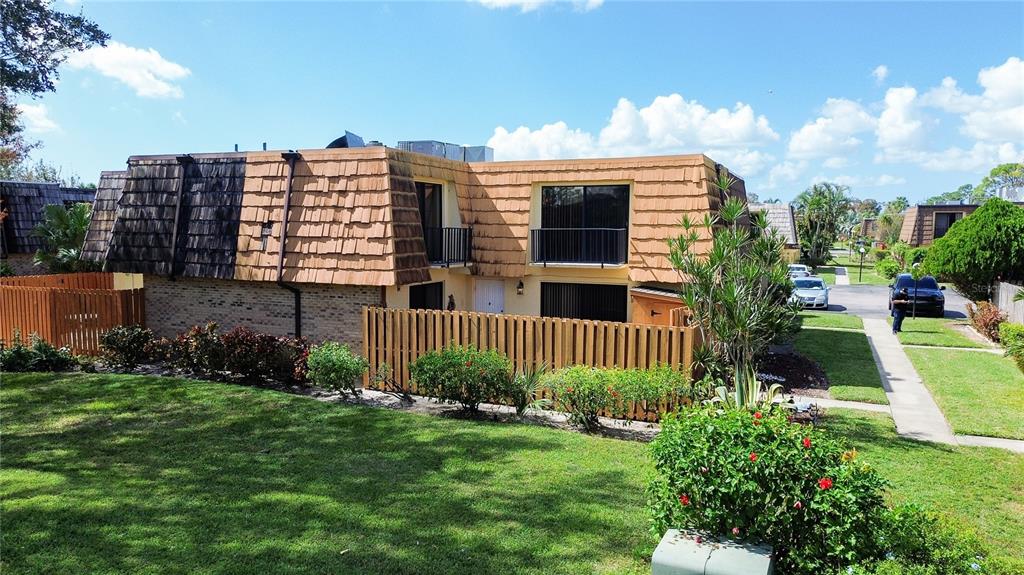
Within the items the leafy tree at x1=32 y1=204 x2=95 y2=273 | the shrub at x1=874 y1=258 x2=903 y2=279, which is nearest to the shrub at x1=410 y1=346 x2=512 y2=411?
the leafy tree at x1=32 y1=204 x2=95 y2=273

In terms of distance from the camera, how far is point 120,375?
12867 mm

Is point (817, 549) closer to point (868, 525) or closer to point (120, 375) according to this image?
point (868, 525)

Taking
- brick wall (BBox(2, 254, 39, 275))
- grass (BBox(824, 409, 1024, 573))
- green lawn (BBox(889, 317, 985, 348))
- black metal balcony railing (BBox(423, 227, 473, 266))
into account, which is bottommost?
grass (BBox(824, 409, 1024, 573))

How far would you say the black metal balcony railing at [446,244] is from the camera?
52.0 ft

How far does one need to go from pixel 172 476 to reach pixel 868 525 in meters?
7.05

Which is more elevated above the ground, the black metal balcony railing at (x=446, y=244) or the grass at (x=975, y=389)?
the black metal balcony railing at (x=446, y=244)

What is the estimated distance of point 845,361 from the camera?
16.6m

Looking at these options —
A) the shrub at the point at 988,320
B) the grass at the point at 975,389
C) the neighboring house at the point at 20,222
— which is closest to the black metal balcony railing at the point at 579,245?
the grass at the point at 975,389

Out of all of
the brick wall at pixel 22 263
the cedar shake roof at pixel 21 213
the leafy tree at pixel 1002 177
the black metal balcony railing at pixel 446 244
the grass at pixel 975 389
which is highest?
the leafy tree at pixel 1002 177

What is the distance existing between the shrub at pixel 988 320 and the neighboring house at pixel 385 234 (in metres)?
10.8

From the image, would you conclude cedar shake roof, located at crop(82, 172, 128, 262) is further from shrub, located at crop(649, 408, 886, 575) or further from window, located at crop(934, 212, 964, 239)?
window, located at crop(934, 212, 964, 239)

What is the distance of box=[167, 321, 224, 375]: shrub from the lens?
1266 cm

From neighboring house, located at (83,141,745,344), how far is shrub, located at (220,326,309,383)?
1395 mm

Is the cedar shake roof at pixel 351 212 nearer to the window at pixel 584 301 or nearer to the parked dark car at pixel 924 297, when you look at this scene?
the window at pixel 584 301
